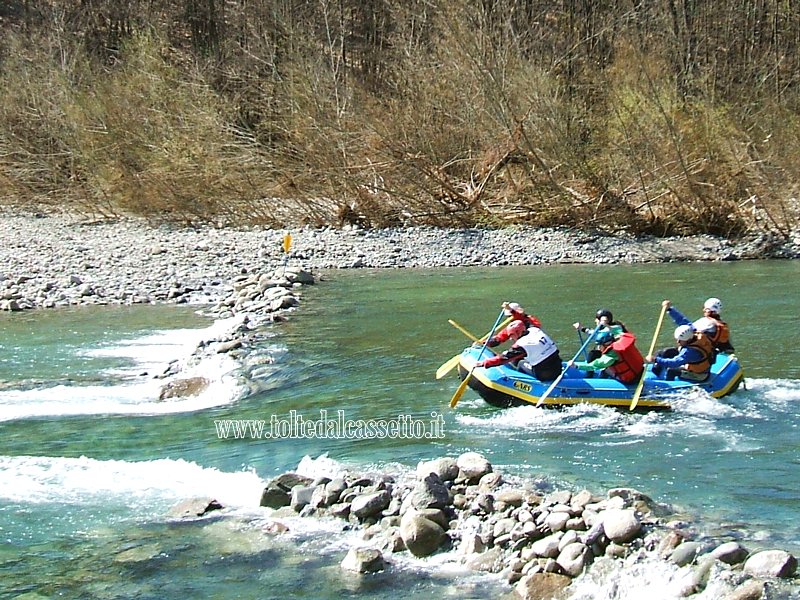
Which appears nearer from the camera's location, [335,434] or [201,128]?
[335,434]

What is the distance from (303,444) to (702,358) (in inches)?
174

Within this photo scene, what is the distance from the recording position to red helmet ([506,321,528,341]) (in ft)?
39.3

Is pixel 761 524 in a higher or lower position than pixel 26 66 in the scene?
lower

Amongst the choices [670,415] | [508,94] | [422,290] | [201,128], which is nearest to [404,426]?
[670,415]

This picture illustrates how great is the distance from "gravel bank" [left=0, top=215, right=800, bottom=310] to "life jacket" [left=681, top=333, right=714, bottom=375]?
10.4 meters

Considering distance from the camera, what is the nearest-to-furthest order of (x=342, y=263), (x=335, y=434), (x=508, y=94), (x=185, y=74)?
1. (x=335, y=434)
2. (x=342, y=263)
3. (x=508, y=94)
4. (x=185, y=74)

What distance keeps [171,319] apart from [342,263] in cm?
663

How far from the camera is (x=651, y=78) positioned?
27781 millimetres

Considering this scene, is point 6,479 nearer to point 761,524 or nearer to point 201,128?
point 761,524

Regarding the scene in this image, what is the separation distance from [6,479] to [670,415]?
635cm

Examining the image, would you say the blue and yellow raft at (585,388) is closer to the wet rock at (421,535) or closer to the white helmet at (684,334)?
the white helmet at (684,334)

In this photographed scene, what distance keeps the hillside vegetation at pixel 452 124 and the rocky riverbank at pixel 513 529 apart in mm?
19258

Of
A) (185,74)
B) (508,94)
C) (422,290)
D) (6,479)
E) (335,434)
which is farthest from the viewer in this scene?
(185,74)

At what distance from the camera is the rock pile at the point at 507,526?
21.2 ft
